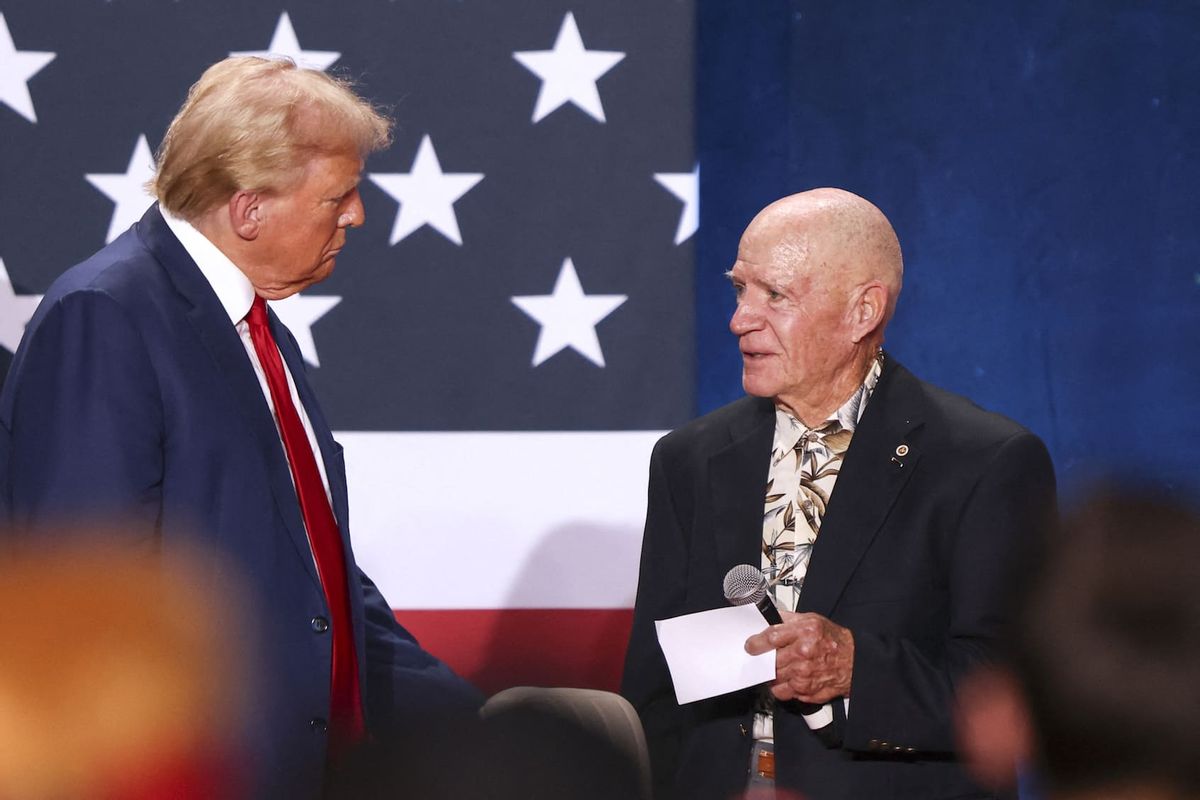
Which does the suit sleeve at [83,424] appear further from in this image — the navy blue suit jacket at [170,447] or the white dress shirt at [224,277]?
the white dress shirt at [224,277]

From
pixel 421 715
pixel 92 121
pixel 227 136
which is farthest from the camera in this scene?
pixel 92 121

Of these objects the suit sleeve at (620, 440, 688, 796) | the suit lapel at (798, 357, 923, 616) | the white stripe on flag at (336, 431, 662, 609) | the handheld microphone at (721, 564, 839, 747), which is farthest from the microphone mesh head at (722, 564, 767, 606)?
the white stripe on flag at (336, 431, 662, 609)

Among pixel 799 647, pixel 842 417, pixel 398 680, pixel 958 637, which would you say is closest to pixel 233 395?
pixel 398 680

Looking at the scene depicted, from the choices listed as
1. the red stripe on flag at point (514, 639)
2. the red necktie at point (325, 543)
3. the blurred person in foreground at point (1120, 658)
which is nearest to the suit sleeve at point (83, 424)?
the red necktie at point (325, 543)

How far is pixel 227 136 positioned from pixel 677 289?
133cm

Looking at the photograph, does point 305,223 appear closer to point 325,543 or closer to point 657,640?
point 325,543

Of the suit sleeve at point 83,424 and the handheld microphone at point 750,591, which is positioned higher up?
the suit sleeve at point 83,424

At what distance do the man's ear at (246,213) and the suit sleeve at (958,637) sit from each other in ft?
3.59

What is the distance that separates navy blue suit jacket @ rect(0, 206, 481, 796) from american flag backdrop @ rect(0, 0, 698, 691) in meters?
1.11

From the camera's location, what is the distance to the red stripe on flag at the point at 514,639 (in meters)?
3.19

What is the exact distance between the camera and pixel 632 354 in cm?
319

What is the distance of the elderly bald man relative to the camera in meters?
2.11

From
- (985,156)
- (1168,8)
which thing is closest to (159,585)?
(985,156)

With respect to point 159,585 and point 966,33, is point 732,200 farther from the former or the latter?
point 159,585
